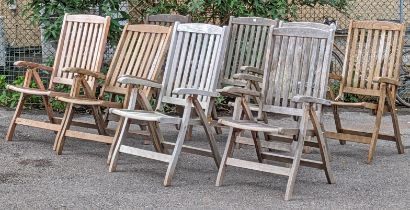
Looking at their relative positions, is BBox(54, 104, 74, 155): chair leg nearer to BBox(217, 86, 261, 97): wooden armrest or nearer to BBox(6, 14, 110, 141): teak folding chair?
BBox(6, 14, 110, 141): teak folding chair

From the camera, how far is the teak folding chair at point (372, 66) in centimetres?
790

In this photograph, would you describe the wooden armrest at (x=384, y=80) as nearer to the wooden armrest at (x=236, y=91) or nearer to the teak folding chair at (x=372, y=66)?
the teak folding chair at (x=372, y=66)

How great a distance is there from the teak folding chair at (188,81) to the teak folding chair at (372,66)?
1.38 meters

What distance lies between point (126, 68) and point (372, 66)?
231cm

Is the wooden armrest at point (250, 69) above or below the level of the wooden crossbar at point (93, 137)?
above

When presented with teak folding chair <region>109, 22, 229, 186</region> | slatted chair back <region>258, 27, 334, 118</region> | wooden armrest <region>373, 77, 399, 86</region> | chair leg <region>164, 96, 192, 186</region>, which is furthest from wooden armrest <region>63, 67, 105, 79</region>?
wooden armrest <region>373, 77, 399, 86</region>

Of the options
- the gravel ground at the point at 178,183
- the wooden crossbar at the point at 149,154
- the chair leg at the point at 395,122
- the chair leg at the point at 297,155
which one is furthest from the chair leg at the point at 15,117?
the chair leg at the point at 395,122

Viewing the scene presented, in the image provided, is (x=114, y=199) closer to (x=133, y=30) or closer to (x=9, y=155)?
(x=9, y=155)

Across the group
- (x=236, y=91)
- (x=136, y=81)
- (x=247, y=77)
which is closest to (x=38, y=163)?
(x=136, y=81)

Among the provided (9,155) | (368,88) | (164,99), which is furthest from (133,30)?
(368,88)

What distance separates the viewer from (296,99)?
6.22m

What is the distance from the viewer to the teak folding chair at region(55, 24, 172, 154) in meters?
7.54

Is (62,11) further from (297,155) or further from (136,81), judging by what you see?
(297,155)

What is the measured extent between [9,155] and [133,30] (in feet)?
5.37
